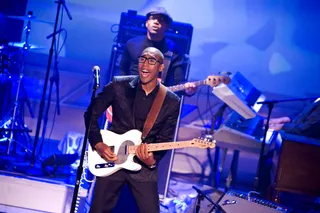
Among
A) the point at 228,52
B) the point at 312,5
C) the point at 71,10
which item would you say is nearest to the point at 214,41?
the point at 228,52

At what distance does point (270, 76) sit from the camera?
876 centimetres

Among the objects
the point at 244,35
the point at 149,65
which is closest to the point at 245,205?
the point at 149,65

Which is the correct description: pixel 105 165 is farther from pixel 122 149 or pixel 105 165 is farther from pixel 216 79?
pixel 216 79

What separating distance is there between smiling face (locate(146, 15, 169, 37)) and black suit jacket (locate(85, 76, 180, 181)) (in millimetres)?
1659

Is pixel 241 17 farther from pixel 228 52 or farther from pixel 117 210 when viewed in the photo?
pixel 117 210

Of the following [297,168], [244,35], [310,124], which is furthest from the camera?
[244,35]

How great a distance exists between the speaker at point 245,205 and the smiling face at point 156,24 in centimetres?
230

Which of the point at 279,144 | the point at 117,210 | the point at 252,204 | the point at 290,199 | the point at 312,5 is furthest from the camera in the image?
the point at 312,5

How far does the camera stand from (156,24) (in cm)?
618

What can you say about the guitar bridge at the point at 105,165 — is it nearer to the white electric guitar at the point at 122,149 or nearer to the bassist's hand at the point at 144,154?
the white electric guitar at the point at 122,149

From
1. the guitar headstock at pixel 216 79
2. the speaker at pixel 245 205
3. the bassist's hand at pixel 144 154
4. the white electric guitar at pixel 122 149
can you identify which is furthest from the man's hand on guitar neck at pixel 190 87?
the bassist's hand at pixel 144 154

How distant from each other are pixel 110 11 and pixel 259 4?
9.16ft

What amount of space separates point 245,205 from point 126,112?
194 centimetres

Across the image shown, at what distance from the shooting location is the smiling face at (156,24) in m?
6.17
